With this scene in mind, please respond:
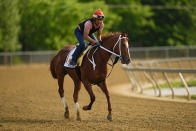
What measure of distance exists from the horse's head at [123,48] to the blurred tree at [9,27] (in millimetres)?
21834

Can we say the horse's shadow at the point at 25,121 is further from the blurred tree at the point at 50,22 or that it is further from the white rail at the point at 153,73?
the blurred tree at the point at 50,22

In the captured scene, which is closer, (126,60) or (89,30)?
(126,60)

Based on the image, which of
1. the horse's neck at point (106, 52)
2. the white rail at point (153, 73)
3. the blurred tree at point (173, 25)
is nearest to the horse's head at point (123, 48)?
the horse's neck at point (106, 52)

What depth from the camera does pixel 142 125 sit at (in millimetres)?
7566

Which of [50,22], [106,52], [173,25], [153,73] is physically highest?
[173,25]

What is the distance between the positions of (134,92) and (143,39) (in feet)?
85.0

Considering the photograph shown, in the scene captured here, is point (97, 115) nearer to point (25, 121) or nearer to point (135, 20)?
point (25, 121)

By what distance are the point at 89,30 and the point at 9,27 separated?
2206 centimetres

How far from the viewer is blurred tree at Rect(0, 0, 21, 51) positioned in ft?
95.3

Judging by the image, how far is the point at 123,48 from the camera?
324 inches

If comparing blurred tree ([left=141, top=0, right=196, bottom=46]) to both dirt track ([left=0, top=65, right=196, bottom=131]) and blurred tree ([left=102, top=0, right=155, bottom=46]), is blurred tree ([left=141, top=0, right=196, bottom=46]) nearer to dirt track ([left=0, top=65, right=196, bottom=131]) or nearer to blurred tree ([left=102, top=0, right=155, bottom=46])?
blurred tree ([left=102, top=0, right=155, bottom=46])

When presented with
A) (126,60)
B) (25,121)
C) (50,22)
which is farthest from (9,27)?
(126,60)

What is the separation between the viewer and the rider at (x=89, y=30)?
861 cm

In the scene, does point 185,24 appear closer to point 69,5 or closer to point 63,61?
point 69,5
